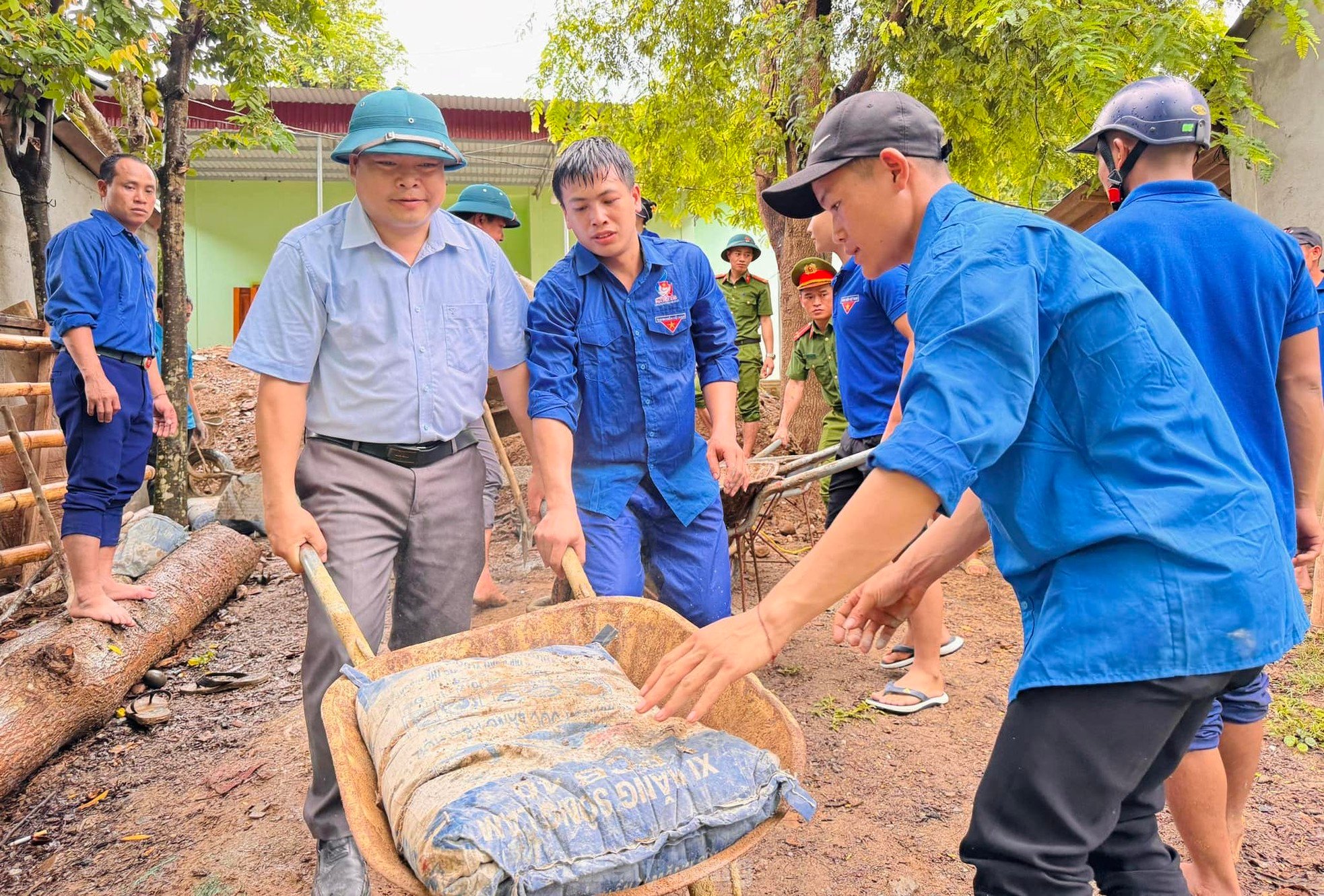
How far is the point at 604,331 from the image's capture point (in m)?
3.01

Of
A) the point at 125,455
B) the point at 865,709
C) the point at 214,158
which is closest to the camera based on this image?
the point at 865,709

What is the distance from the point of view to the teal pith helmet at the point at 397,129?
2.52 metres

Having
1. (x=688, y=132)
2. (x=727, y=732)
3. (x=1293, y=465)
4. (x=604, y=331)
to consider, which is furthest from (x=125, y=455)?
(x=688, y=132)

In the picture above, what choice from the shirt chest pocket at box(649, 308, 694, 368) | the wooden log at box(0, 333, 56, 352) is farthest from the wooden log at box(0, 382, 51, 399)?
the shirt chest pocket at box(649, 308, 694, 368)

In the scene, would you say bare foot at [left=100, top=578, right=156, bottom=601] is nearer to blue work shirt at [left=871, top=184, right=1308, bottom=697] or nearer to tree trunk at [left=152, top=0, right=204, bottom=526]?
tree trunk at [left=152, top=0, right=204, bottom=526]

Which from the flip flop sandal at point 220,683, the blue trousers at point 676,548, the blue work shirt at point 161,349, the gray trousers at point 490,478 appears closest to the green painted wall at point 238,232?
the blue work shirt at point 161,349

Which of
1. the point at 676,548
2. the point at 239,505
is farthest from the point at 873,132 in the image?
the point at 239,505

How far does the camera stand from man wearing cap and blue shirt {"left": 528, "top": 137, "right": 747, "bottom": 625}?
287 cm

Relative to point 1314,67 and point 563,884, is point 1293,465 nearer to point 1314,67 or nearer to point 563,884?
point 563,884

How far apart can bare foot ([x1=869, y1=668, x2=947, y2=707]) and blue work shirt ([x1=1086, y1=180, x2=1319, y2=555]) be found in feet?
6.34

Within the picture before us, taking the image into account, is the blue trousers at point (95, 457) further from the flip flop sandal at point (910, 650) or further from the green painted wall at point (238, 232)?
the green painted wall at point (238, 232)

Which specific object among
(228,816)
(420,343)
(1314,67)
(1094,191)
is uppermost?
(1314,67)

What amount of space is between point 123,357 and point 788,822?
4055mm

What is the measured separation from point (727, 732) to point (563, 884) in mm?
512
